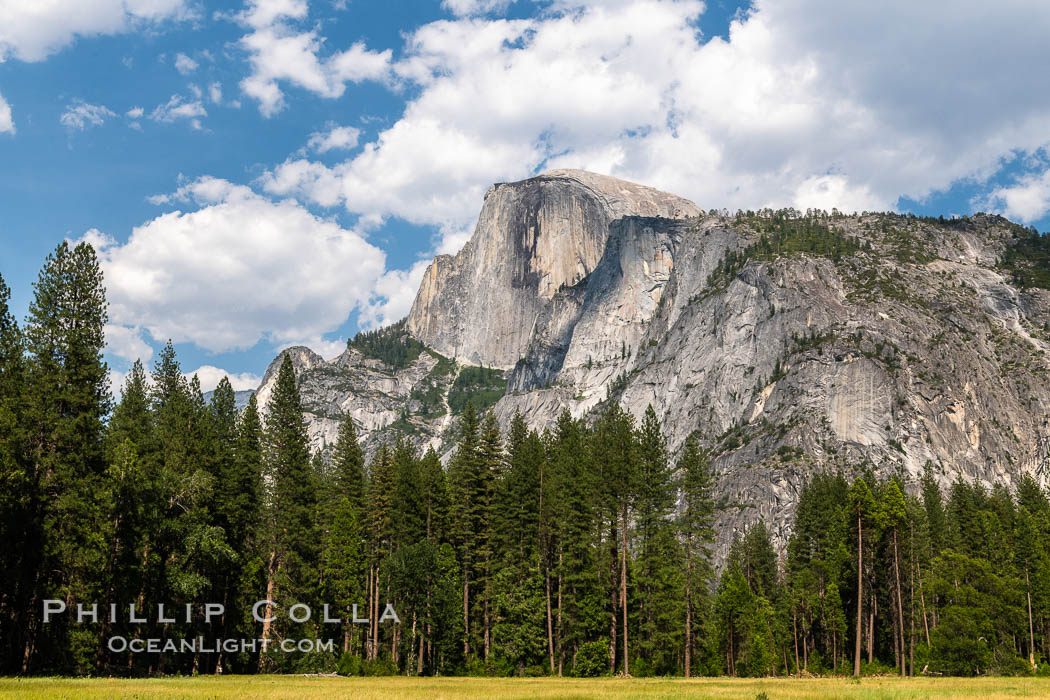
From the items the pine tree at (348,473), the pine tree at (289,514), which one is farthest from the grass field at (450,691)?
the pine tree at (348,473)

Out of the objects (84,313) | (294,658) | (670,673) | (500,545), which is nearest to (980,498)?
(670,673)

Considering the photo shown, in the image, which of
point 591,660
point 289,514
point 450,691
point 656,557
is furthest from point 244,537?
point 656,557

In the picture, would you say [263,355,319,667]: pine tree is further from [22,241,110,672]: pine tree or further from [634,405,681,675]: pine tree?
[634,405,681,675]: pine tree

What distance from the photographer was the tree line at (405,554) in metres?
33.6

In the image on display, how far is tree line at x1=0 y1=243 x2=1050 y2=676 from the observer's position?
3356 centimetres

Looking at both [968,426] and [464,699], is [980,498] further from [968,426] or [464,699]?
[968,426]

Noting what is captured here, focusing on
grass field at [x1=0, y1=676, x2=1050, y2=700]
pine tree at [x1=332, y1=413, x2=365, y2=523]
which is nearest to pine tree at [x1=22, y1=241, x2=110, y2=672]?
grass field at [x1=0, y1=676, x2=1050, y2=700]

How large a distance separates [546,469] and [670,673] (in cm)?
1533

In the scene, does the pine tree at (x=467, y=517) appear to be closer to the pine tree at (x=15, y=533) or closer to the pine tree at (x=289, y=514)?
the pine tree at (x=289, y=514)

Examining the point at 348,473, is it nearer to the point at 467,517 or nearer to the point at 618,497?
the point at 467,517

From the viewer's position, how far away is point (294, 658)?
1865 inches

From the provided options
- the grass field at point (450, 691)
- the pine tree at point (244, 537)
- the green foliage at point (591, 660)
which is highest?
the pine tree at point (244, 537)

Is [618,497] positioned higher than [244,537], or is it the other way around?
[618,497]

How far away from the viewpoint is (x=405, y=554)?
49031mm
